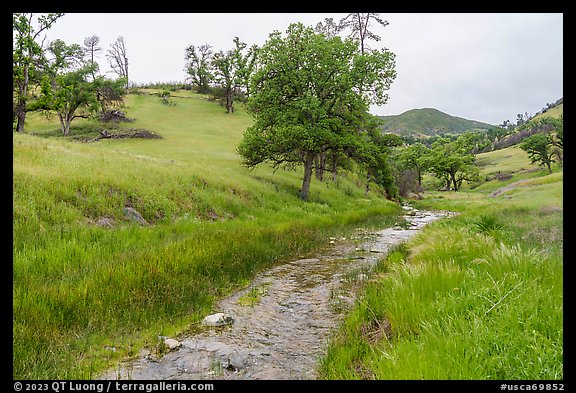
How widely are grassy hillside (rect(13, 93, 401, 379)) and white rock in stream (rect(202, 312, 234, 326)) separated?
1.06 feet

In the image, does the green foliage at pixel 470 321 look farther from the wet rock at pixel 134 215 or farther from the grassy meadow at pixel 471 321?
the wet rock at pixel 134 215

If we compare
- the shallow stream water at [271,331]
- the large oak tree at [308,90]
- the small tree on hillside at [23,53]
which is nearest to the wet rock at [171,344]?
the shallow stream water at [271,331]

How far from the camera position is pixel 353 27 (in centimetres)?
3816

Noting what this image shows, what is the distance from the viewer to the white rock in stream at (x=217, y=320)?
252 inches

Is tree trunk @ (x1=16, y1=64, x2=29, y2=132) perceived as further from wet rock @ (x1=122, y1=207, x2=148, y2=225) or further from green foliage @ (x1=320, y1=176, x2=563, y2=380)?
green foliage @ (x1=320, y1=176, x2=563, y2=380)

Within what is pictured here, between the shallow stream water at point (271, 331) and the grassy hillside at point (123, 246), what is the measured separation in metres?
0.54

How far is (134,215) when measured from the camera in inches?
499

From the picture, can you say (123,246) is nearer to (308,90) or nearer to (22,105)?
(308,90)

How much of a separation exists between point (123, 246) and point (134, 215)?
3.24 m

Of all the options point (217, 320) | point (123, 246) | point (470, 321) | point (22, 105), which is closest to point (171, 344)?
point (217, 320)

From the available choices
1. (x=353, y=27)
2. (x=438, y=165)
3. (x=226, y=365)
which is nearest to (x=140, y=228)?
(x=226, y=365)
